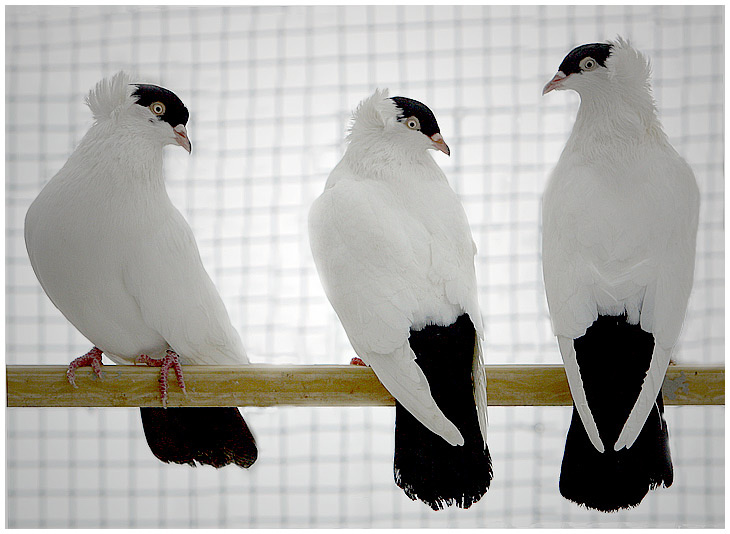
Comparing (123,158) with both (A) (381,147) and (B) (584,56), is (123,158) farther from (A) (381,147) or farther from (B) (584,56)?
(B) (584,56)

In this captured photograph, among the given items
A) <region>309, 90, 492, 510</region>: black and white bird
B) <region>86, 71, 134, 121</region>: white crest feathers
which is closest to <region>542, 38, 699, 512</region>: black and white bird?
<region>309, 90, 492, 510</region>: black and white bird

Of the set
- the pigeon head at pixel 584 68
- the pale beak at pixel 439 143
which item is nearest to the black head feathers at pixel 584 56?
the pigeon head at pixel 584 68

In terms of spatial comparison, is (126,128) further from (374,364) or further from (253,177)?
(374,364)

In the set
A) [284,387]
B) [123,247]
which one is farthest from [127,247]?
[284,387]

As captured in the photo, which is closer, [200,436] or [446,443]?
[446,443]

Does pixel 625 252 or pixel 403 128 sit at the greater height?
pixel 403 128

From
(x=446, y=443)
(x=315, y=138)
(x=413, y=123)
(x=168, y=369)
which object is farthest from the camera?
(x=315, y=138)

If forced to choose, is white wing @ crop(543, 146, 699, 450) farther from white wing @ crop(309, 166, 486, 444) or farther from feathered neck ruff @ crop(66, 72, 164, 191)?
feathered neck ruff @ crop(66, 72, 164, 191)

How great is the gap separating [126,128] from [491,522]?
144cm

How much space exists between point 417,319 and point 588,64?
2.22 ft

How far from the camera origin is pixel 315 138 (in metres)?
1.84

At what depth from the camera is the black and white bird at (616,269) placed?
1300mm

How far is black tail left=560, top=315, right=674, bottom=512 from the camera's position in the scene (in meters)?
1.31

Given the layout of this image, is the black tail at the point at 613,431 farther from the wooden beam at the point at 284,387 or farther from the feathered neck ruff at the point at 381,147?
the feathered neck ruff at the point at 381,147
